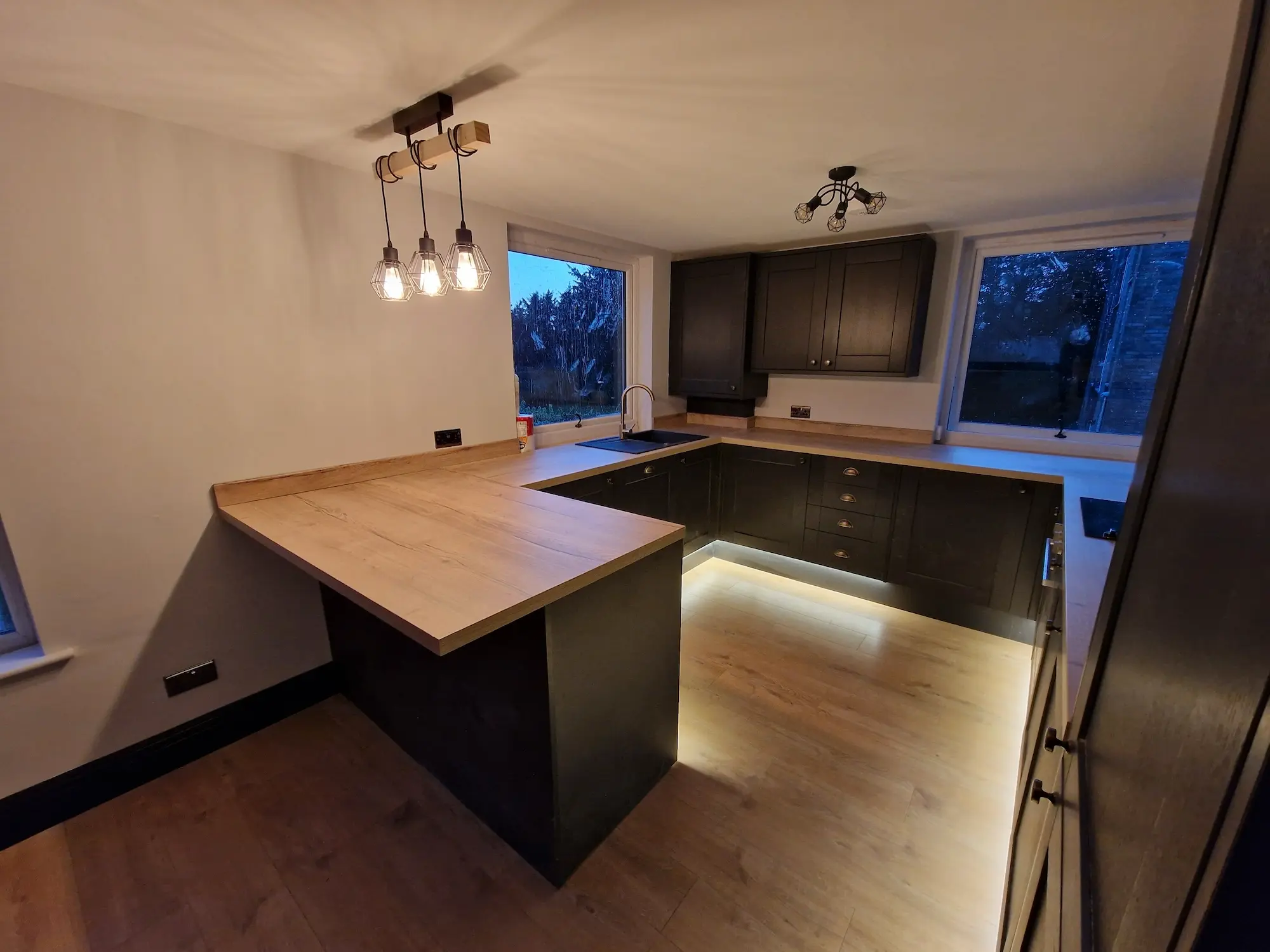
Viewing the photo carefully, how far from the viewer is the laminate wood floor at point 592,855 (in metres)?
1.28

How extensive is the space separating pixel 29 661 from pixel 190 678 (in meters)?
0.41

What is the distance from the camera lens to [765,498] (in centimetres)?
316

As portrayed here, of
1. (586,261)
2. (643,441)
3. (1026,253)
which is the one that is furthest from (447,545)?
(1026,253)

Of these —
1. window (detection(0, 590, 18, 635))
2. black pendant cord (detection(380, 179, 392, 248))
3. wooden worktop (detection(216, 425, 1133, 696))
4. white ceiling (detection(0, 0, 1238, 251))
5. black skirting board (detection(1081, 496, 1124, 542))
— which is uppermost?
white ceiling (detection(0, 0, 1238, 251))

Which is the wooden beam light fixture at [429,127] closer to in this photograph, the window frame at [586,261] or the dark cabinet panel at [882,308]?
the window frame at [586,261]

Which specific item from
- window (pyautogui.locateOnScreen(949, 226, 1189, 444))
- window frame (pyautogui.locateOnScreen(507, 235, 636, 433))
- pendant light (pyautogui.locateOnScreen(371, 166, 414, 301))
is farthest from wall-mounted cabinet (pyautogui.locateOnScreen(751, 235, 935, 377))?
pendant light (pyautogui.locateOnScreen(371, 166, 414, 301))

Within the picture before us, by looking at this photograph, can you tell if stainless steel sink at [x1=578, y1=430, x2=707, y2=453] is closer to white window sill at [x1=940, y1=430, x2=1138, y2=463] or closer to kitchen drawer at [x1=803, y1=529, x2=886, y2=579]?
kitchen drawer at [x1=803, y1=529, x2=886, y2=579]

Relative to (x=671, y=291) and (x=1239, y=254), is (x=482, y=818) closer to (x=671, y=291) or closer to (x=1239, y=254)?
(x=1239, y=254)

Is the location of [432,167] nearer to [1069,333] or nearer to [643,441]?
[643,441]

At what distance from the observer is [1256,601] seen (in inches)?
11.5

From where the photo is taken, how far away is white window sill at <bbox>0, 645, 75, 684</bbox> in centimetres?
145

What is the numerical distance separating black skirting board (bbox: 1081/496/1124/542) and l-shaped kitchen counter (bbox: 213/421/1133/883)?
0.04 m

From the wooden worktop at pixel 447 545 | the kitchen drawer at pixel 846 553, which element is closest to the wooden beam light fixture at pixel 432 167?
the wooden worktop at pixel 447 545

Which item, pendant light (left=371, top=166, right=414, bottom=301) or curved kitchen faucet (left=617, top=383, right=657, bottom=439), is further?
curved kitchen faucet (left=617, top=383, right=657, bottom=439)
